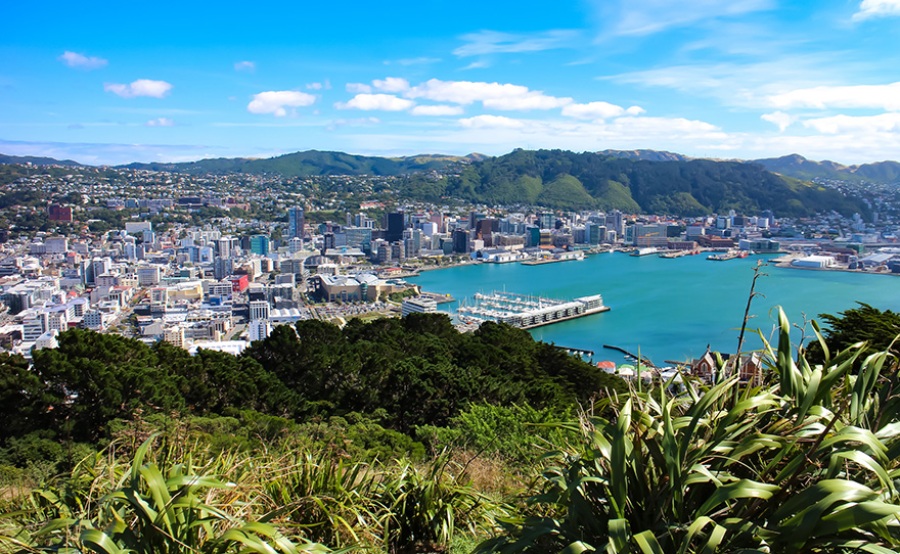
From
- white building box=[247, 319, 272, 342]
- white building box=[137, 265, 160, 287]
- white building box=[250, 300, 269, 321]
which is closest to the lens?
white building box=[247, 319, 272, 342]

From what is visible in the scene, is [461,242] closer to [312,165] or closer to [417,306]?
[417,306]

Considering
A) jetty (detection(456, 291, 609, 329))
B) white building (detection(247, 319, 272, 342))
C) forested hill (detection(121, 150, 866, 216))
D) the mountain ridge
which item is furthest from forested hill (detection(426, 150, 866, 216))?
white building (detection(247, 319, 272, 342))

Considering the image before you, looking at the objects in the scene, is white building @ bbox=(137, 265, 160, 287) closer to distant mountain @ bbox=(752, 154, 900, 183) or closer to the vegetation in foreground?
the vegetation in foreground

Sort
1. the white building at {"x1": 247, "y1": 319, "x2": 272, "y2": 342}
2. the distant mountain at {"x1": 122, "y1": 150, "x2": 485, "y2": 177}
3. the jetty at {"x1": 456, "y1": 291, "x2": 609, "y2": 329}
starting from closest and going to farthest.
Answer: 1. the white building at {"x1": 247, "y1": 319, "x2": 272, "y2": 342}
2. the jetty at {"x1": 456, "y1": 291, "x2": 609, "y2": 329}
3. the distant mountain at {"x1": 122, "y1": 150, "x2": 485, "y2": 177}

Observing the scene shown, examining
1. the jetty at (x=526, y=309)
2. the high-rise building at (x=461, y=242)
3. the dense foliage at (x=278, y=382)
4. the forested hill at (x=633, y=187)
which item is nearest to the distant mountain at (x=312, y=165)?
the forested hill at (x=633, y=187)

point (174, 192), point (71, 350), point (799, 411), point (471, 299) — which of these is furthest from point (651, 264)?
point (174, 192)

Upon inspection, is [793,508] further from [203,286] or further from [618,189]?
[618,189]

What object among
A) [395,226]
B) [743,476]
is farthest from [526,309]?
[743,476]
